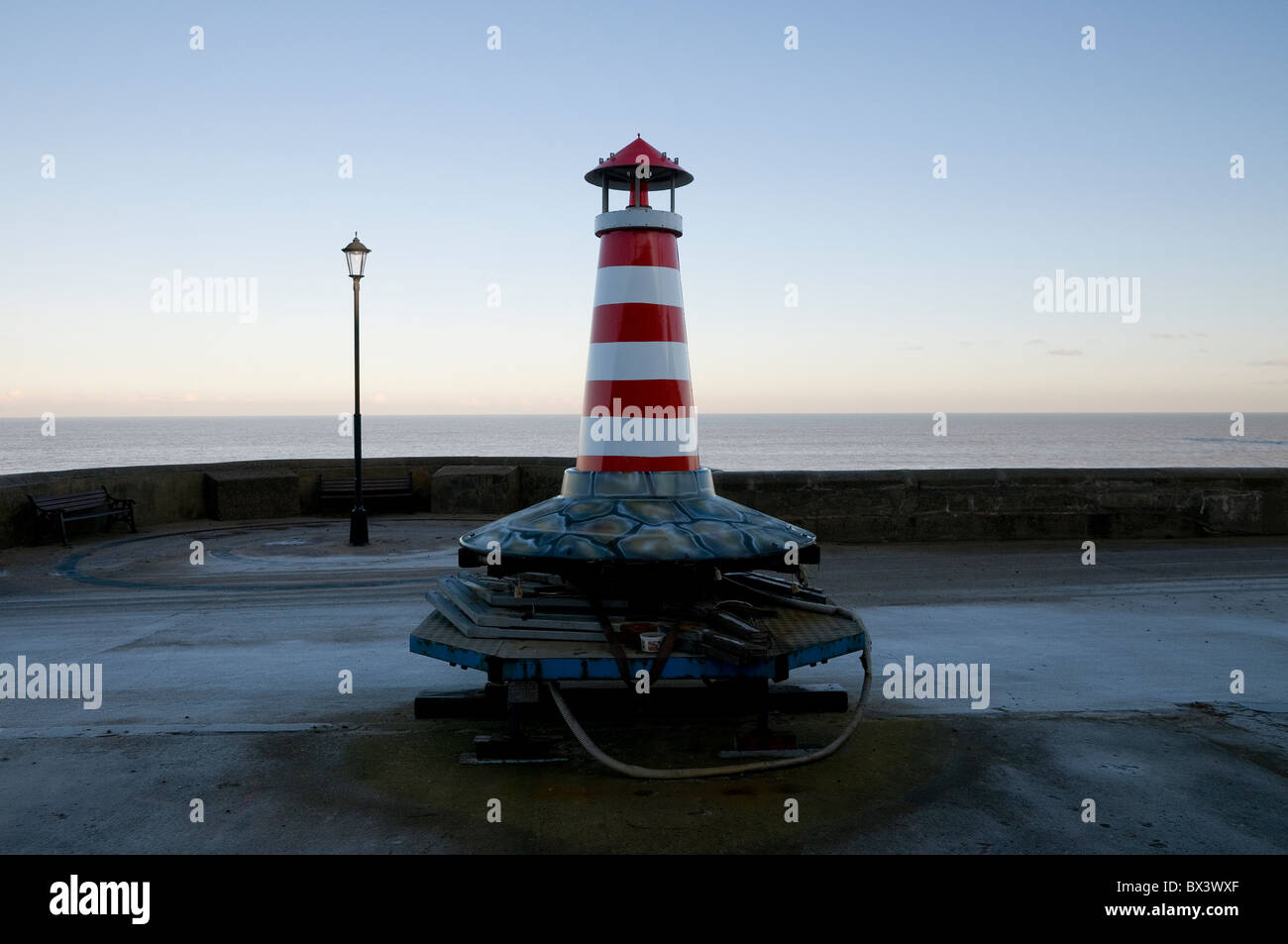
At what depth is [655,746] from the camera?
5395 millimetres

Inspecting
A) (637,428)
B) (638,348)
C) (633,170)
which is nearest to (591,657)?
(637,428)

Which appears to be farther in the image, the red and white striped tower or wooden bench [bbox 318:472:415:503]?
wooden bench [bbox 318:472:415:503]

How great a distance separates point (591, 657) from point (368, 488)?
13773mm

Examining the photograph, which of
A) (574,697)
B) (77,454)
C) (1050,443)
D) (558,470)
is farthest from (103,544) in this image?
(1050,443)

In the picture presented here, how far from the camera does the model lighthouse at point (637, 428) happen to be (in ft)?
17.1

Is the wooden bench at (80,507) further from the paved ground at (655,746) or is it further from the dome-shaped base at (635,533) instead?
the dome-shaped base at (635,533)

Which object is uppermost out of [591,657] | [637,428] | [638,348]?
[638,348]

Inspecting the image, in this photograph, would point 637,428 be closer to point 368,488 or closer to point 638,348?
point 638,348

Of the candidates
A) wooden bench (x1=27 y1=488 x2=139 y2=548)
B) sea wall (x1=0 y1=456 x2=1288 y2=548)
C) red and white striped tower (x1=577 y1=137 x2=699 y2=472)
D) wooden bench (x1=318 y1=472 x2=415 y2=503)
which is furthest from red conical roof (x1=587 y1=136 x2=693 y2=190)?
wooden bench (x1=318 y1=472 x2=415 y2=503)

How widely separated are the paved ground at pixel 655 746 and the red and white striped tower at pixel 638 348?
1.66 metres

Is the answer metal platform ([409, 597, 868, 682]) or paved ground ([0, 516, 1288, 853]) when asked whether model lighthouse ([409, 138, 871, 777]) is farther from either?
paved ground ([0, 516, 1288, 853])

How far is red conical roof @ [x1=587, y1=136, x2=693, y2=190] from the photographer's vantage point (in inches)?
217

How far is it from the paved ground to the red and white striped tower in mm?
1657

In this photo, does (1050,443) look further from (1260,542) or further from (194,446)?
(1260,542)
